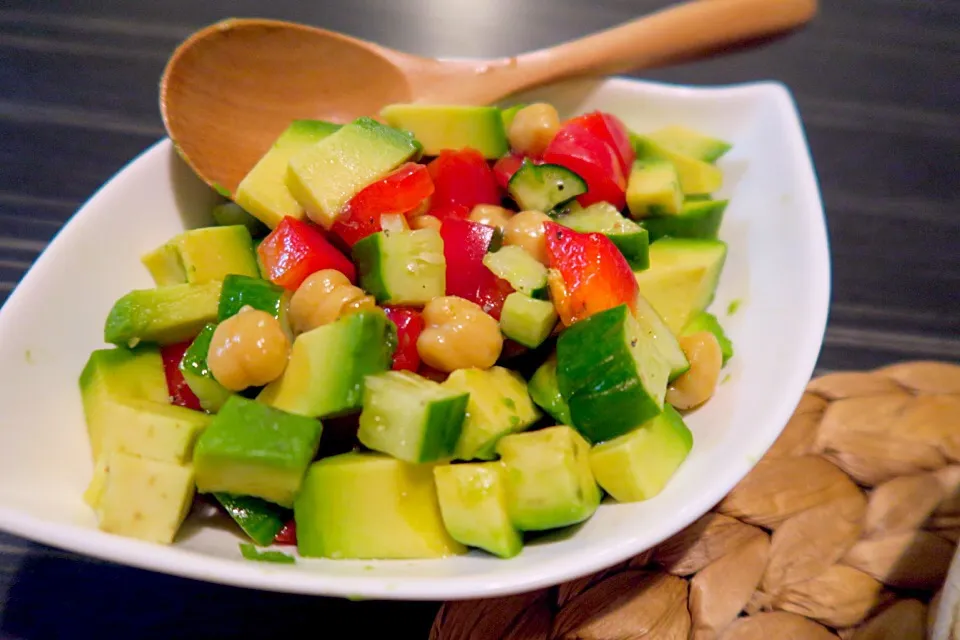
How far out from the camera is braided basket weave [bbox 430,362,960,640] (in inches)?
58.7

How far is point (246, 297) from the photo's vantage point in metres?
1.41

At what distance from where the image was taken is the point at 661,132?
202cm

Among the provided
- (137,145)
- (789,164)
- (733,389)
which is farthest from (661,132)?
(137,145)

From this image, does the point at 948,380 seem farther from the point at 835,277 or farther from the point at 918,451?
the point at 835,277

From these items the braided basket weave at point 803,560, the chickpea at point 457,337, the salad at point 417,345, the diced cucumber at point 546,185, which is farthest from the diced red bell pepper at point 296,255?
the braided basket weave at point 803,560

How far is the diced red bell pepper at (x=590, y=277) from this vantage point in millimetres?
1394

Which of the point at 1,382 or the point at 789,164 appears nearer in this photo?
the point at 1,382

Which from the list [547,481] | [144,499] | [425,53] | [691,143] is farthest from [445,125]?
[425,53]

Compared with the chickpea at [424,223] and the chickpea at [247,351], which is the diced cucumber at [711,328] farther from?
the chickpea at [247,351]

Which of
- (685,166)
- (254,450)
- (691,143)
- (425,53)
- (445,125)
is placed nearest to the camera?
(254,450)

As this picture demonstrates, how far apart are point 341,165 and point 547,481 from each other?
83 centimetres

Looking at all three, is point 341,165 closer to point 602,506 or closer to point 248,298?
point 248,298

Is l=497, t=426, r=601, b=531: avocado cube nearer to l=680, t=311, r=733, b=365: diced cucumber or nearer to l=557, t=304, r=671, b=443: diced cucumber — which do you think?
l=557, t=304, r=671, b=443: diced cucumber

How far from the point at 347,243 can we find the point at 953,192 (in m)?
2.52
